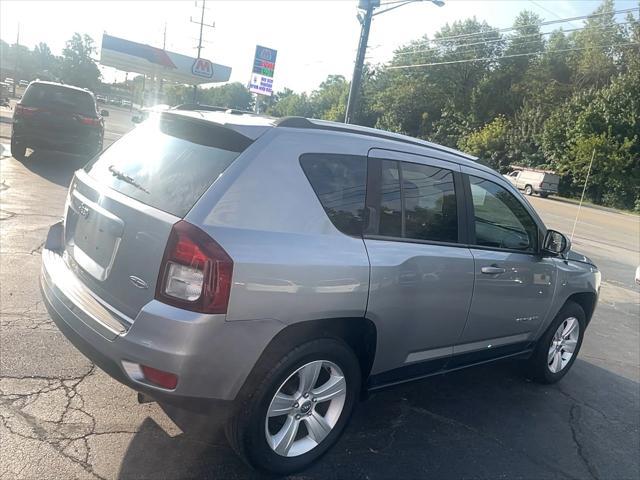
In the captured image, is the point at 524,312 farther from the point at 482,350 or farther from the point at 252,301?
the point at 252,301

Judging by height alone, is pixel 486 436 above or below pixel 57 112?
below

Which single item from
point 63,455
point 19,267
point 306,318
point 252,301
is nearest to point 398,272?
point 306,318

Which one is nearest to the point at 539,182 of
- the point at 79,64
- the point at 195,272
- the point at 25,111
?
the point at 25,111

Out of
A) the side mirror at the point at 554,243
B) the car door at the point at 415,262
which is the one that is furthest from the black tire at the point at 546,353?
the car door at the point at 415,262

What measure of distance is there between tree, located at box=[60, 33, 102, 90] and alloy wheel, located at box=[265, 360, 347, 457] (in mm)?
100466

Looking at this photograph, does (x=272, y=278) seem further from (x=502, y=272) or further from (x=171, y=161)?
(x=502, y=272)

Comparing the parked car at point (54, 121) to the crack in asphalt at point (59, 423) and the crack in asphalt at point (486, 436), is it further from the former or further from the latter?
the crack in asphalt at point (486, 436)

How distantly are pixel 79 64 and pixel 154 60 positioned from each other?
236ft

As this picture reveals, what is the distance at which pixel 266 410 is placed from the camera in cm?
275

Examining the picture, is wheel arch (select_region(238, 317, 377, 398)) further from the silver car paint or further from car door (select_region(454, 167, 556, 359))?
car door (select_region(454, 167, 556, 359))

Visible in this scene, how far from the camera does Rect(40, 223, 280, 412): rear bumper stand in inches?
97.4

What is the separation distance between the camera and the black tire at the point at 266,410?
2.70 m

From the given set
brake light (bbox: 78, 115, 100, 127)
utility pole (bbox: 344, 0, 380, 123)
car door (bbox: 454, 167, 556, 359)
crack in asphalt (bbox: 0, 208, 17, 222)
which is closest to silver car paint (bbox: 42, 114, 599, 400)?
car door (bbox: 454, 167, 556, 359)

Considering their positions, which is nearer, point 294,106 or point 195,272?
point 195,272
